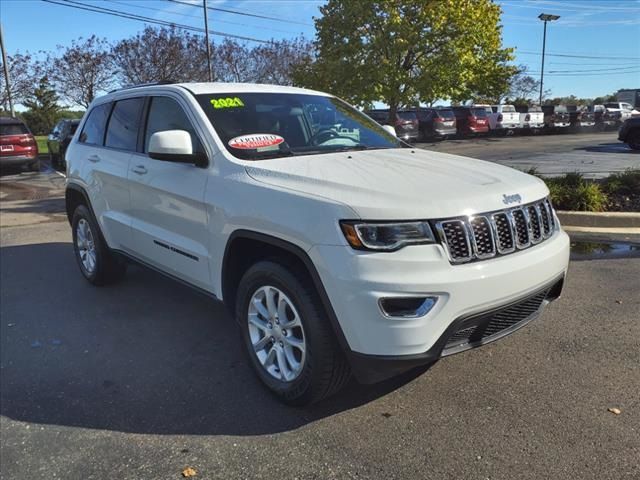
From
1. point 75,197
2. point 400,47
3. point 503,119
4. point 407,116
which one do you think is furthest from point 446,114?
point 75,197

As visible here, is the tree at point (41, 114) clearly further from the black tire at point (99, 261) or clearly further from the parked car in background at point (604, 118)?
the black tire at point (99, 261)

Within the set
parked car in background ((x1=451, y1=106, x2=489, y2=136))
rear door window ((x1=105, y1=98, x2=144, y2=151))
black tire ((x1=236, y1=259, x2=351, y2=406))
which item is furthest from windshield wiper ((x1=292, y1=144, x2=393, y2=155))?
parked car in background ((x1=451, y1=106, x2=489, y2=136))

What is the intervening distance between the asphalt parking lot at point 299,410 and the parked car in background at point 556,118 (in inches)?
1150

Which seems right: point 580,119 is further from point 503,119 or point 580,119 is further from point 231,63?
point 231,63

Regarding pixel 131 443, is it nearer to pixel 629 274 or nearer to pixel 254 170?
A: pixel 254 170

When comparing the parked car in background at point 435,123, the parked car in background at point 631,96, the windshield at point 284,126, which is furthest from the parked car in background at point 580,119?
the windshield at point 284,126

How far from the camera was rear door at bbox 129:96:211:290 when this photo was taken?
12.1 feet

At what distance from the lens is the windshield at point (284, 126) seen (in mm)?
3627

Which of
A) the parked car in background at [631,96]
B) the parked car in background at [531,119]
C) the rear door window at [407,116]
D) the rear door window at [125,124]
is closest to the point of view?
the rear door window at [125,124]

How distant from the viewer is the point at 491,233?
286 centimetres

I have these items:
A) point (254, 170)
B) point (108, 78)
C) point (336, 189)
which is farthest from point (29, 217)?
point (108, 78)

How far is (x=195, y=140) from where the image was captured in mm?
3746

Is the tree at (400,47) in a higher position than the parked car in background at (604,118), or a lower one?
higher

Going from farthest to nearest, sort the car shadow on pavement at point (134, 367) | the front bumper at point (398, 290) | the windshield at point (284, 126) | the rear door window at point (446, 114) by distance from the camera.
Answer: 1. the rear door window at point (446, 114)
2. the windshield at point (284, 126)
3. the car shadow on pavement at point (134, 367)
4. the front bumper at point (398, 290)
